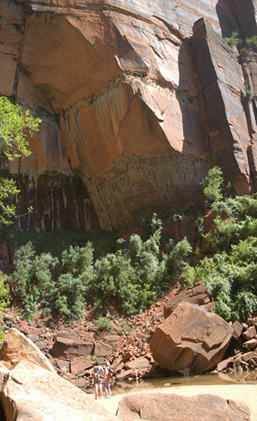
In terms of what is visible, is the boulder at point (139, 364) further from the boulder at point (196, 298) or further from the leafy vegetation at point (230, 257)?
the leafy vegetation at point (230, 257)

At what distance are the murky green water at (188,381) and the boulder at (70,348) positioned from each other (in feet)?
7.73

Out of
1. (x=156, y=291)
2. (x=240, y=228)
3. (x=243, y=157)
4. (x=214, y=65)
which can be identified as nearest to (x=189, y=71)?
(x=214, y=65)

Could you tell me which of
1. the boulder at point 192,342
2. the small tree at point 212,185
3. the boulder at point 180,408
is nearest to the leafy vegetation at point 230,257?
the small tree at point 212,185

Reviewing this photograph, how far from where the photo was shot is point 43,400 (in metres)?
3.02

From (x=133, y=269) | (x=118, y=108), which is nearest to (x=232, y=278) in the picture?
(x=133, y=269)

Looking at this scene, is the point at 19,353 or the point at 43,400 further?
the point at 19,353

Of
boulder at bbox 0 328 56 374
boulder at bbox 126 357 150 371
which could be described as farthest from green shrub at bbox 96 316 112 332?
boulder at bbox 0 328 56 374

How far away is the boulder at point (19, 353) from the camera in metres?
4.66

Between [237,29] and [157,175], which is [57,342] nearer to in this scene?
[157,175]

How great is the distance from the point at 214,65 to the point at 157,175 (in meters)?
7.58

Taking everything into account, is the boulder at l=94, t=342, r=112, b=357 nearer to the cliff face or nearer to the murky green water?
the murky green water

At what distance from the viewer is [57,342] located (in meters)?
11.4

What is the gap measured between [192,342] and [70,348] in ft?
14.5

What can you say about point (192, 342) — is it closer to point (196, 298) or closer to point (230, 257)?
point (196, 298)
